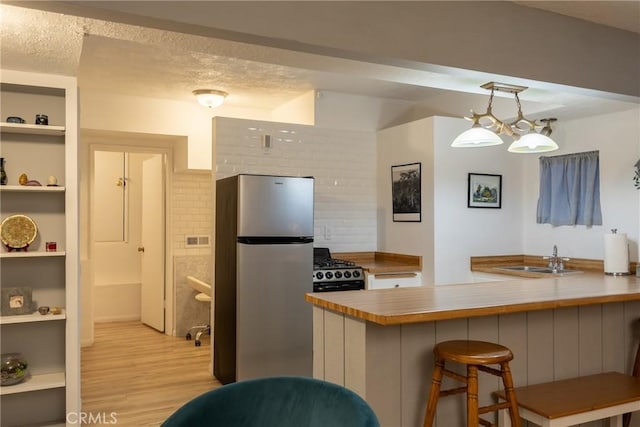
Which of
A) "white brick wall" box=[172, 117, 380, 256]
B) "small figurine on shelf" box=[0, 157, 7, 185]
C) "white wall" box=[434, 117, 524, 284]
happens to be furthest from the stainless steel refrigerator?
"small figurine on shelf" box=[0, 157, 7, 185]

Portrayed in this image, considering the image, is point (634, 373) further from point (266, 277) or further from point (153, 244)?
point (153, 244)

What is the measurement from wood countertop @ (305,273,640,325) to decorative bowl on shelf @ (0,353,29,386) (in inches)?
72.4

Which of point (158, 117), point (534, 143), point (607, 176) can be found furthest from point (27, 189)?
point (607, 176)

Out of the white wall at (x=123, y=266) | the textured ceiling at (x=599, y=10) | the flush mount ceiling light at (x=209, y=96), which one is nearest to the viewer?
the textured ceiling at (x=599, y=10)

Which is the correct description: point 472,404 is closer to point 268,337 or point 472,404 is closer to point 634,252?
point 268,337

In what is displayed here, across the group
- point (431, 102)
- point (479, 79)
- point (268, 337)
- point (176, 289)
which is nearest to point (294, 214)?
point (268, 337)

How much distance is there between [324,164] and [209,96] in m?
1.33

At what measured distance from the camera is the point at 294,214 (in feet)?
13.5

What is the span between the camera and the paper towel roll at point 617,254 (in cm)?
397

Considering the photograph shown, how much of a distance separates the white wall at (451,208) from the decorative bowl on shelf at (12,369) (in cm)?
329

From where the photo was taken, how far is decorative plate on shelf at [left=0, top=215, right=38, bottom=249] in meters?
3.03

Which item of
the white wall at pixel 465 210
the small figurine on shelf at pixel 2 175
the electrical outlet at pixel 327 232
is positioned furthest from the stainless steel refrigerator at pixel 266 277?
the small figurine on shelf at pixel 2 175

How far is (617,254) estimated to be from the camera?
399 cm

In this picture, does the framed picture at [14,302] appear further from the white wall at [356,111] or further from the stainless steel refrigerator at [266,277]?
the white wall at [356,111]
